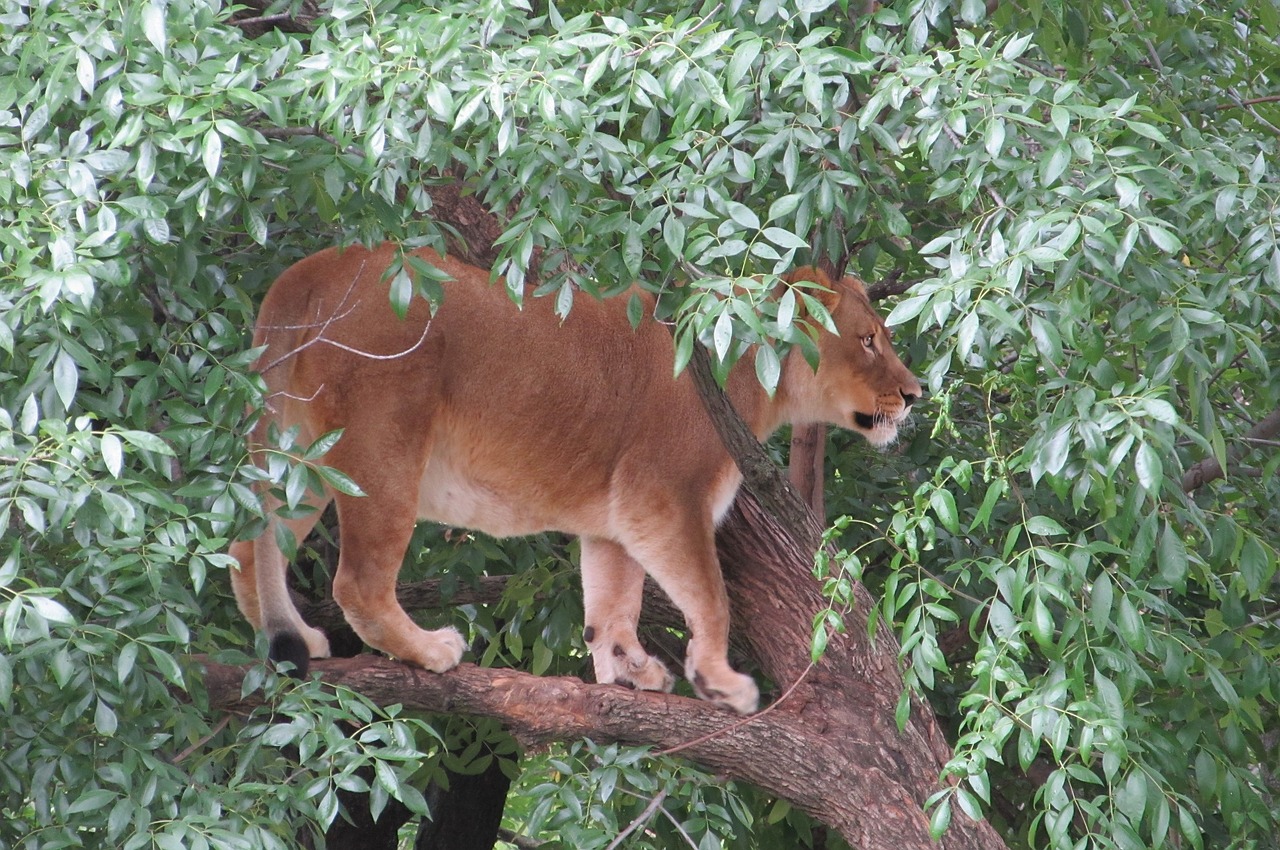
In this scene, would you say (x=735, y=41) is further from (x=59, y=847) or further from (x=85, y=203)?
(x=59, y=847)

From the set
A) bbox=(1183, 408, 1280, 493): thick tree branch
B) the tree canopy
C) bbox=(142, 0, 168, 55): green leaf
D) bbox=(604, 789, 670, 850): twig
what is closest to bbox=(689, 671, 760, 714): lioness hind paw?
bbox=(604, 789, 670, 850): twig

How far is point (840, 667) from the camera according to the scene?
16.5 feet

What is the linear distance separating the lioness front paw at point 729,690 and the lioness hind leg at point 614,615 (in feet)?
1.01

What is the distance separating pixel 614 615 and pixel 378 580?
115cm

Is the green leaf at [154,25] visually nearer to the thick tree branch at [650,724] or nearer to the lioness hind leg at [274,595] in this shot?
the lioness hind leg at [274,595]

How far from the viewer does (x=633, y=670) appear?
5.66 meters

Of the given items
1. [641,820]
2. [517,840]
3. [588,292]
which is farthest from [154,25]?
[517,840]

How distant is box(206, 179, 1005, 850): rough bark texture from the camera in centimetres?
480

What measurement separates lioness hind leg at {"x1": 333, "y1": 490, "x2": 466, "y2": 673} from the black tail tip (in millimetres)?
226


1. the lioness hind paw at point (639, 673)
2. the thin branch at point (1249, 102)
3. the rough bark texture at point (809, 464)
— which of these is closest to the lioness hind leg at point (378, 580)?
the lioness hind paw at point (639, 673)

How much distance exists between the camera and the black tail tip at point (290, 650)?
4.77 metres

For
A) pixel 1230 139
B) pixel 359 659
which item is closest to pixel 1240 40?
pixel 1230 139

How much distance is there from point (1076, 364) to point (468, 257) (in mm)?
2611

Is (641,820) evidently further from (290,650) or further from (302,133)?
(302,133)
